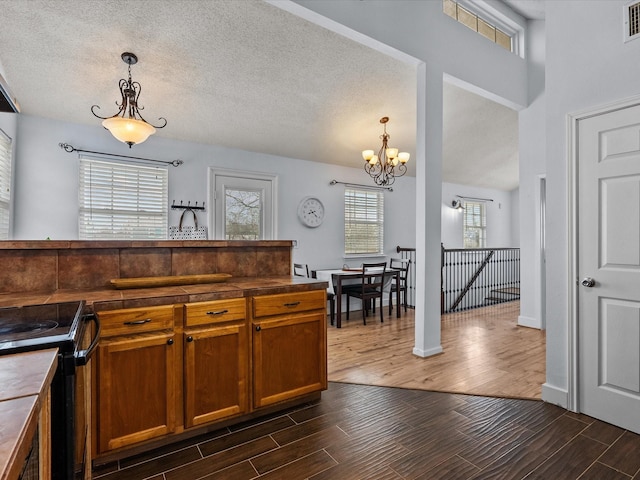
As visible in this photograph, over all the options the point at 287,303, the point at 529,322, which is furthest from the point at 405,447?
the point at 529,322

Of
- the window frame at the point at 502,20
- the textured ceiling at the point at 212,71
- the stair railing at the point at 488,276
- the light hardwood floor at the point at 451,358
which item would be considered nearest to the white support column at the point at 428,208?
the light hardwood floor at the point at 451,358

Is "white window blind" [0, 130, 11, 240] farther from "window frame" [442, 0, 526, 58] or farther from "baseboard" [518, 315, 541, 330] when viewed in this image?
"baseboard" [518, 315, 541, 330]

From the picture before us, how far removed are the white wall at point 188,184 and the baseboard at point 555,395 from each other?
370 centimetres

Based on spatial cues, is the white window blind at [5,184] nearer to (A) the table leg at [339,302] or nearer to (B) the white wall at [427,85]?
(B) the white wall at [427,85]

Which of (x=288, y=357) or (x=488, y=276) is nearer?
(x=288, y=357)

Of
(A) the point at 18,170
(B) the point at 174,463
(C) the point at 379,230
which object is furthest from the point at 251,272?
(C) the point at 379,230

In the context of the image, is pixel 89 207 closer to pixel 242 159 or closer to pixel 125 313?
pixel 242 159

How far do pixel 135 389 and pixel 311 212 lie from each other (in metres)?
4.13

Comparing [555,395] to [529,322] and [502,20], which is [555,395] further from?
[502,20]

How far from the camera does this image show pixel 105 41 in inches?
119

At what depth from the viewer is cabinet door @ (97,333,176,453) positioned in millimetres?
1774

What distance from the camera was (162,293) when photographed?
201 cm

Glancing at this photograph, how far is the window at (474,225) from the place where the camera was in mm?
8164

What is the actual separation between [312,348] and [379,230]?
438 cm
